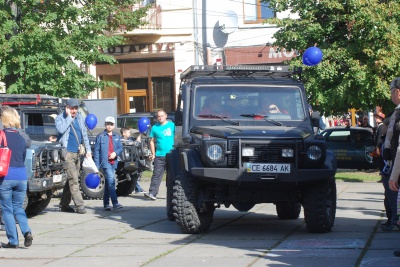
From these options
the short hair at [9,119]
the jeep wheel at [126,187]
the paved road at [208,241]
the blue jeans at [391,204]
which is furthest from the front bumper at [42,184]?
the blue jeans at [391,204]

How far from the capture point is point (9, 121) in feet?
38.2

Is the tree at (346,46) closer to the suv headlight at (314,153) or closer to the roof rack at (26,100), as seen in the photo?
the roof rack at (26,100)

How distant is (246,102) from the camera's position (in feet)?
43.8

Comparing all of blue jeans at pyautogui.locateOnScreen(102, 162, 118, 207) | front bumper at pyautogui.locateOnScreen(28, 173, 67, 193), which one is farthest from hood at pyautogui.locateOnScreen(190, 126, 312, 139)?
blue jeans at pyautogui.locateOnScreen(102, 162, 118, 207)

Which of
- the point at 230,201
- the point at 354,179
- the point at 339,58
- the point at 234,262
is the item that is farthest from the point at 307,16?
the point at 234,262

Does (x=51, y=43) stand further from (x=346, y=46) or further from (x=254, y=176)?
(x=254, y=176)

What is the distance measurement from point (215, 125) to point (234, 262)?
3.33m

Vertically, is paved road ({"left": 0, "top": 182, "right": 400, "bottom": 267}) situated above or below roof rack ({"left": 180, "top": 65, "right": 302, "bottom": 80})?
below

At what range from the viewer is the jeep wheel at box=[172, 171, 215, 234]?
12.2 metres

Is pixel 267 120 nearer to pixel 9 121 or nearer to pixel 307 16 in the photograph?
pixel 9 121

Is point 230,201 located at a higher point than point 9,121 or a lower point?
lower

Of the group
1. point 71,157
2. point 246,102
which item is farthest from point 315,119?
point 71,157

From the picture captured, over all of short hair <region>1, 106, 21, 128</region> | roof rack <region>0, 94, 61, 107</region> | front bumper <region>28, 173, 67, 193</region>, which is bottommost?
front bumper <region>28, 173, 67, 193</region>

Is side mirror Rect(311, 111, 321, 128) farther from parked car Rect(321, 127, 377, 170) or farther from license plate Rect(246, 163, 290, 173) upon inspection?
parked car Rect(321, 127, 377, 170)
